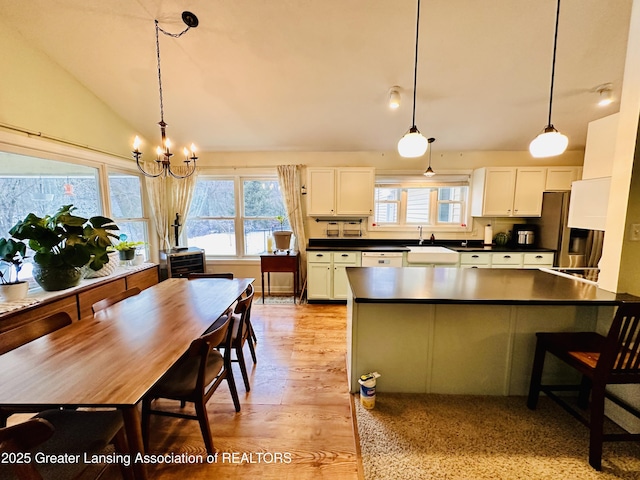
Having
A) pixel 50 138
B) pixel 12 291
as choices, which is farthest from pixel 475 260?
pixel 50 138

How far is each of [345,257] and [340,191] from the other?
1.01 metres

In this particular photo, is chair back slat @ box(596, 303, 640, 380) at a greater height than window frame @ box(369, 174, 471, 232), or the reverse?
window frame @ box(369, 174, 471, 232)

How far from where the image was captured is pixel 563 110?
3.09 meters

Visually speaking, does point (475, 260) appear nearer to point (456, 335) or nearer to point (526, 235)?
point (526, 235)

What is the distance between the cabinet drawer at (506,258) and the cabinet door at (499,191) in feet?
2.01

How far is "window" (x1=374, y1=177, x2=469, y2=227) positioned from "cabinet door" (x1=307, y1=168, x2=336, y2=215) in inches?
32.8

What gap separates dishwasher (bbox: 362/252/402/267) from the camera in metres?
3.74

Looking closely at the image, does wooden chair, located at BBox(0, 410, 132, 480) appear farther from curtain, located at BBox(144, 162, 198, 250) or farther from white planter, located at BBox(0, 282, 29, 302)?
curtain, located at BBox(144, 162, 198, 250)

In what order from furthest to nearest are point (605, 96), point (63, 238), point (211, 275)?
point (211, 275) < point (605, 96) < point (63, 238)

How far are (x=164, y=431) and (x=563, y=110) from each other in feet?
16.3

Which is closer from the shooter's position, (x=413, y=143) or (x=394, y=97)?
(x=413, y=143)

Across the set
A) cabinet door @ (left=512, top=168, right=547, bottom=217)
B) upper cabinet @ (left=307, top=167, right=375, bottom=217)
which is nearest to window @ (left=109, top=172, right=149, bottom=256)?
upper cabinet @ (left=307, top=167, right=375, bottom=217)

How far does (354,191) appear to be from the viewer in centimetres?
396

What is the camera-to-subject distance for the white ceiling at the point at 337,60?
2045 millimetres
